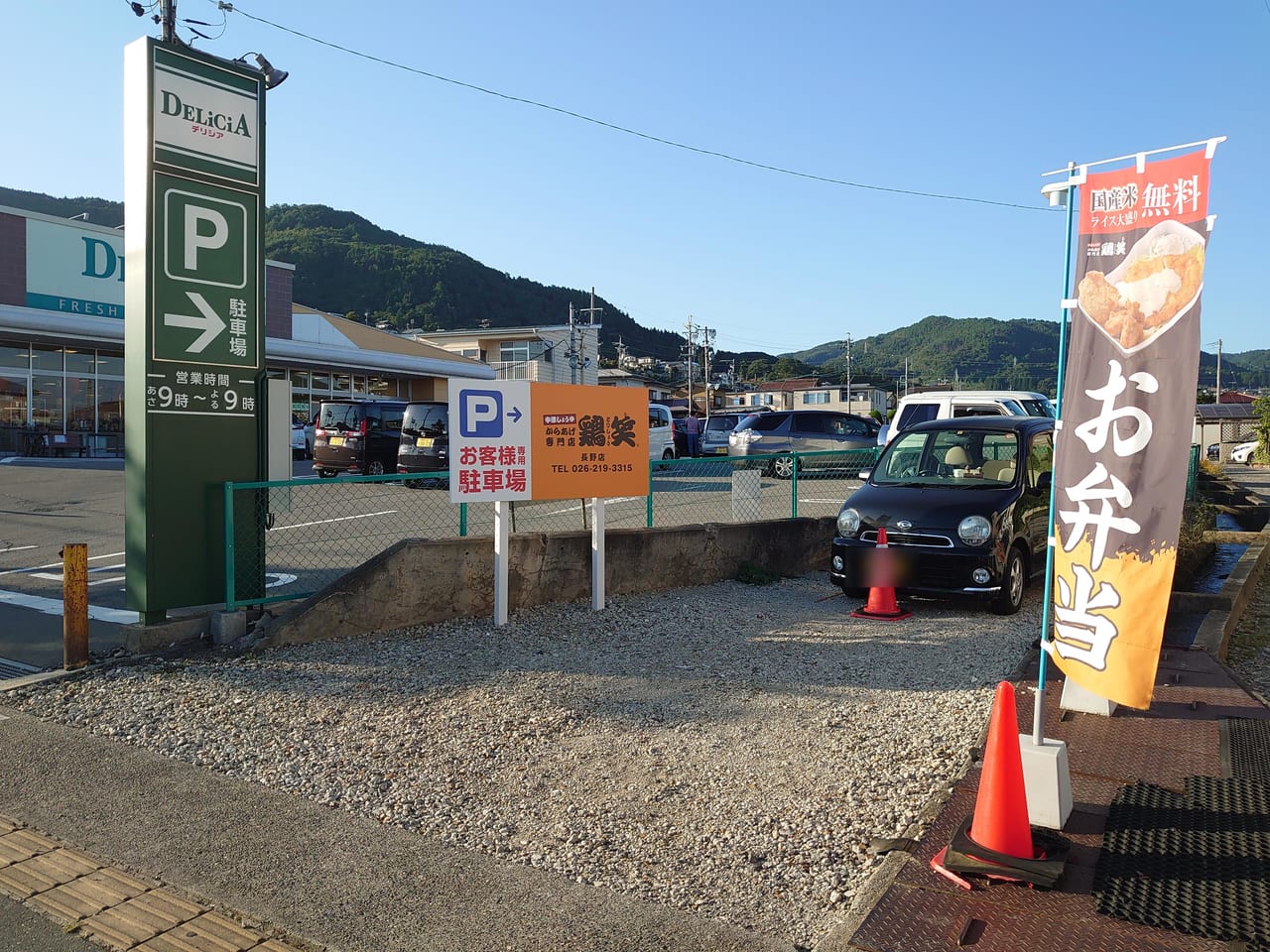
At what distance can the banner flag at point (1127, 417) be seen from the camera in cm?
346

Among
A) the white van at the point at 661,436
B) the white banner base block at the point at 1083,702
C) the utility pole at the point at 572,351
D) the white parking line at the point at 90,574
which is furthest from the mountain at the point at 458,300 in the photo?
the white banner base block at the point at 1083,702

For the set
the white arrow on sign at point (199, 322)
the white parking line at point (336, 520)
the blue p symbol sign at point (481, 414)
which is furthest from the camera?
the white parking line at point (336, 520)

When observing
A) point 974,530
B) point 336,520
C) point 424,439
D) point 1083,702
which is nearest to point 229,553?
point 336,520

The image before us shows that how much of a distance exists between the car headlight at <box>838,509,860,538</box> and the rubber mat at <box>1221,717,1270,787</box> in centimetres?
364

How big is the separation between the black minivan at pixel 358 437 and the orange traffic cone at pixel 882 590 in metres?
13.0

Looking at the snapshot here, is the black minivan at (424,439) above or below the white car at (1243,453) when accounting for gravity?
above

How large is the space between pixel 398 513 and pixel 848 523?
596cm

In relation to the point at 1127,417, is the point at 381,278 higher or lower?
higher

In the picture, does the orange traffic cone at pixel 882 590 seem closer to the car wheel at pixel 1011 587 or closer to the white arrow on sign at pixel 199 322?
the car wheel at pixel 1011 587

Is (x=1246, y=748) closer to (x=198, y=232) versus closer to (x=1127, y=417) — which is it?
(x=1127, y=417)

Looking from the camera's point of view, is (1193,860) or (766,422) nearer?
(1193,860)

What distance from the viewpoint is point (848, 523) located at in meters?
8.57

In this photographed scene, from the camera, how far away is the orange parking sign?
7785 mm

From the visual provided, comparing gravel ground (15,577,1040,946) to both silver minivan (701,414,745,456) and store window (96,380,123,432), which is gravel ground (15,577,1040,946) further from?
store window (96,380,123,432)
